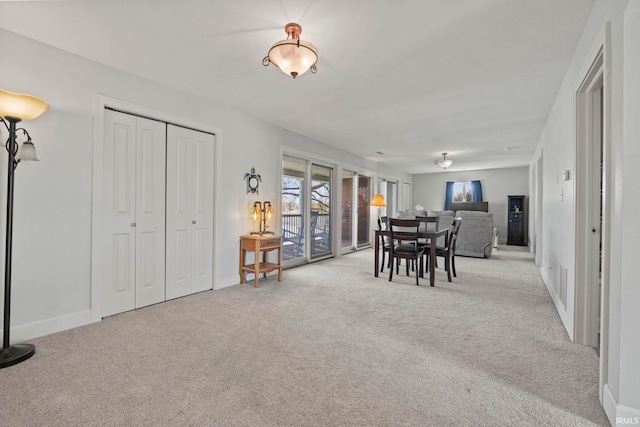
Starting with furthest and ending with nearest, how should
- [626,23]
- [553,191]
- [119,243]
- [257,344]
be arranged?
[553,191] → [119,243] → [257,344] → [626,23]

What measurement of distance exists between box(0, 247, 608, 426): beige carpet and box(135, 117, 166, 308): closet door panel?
0.23m

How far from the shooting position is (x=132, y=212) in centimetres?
307

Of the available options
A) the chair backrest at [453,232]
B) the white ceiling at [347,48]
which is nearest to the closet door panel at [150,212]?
the white ceiling at [347,48]

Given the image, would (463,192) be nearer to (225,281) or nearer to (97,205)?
(225,281)

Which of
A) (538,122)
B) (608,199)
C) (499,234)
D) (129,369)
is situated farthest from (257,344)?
(499,234)

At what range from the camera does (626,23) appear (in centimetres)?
139

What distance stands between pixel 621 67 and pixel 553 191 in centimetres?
236

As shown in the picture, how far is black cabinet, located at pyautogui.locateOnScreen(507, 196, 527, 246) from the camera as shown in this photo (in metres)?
A: 8.52

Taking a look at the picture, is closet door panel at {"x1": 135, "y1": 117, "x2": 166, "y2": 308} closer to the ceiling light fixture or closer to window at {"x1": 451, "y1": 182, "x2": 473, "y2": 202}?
the ceiling light fixture

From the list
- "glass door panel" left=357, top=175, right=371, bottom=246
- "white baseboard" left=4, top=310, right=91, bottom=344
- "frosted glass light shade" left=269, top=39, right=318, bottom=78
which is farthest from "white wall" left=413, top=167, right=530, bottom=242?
"white baseboard" left=4, top=310, right=91, bottom=344

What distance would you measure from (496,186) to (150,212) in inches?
383

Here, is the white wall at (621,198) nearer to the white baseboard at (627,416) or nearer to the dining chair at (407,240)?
the white baseboard at (627,416)

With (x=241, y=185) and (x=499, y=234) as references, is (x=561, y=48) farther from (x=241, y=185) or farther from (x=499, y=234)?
(x=499, y=234)

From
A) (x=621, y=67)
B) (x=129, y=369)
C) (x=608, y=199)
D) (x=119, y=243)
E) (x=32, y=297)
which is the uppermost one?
(x=621, y=67)
